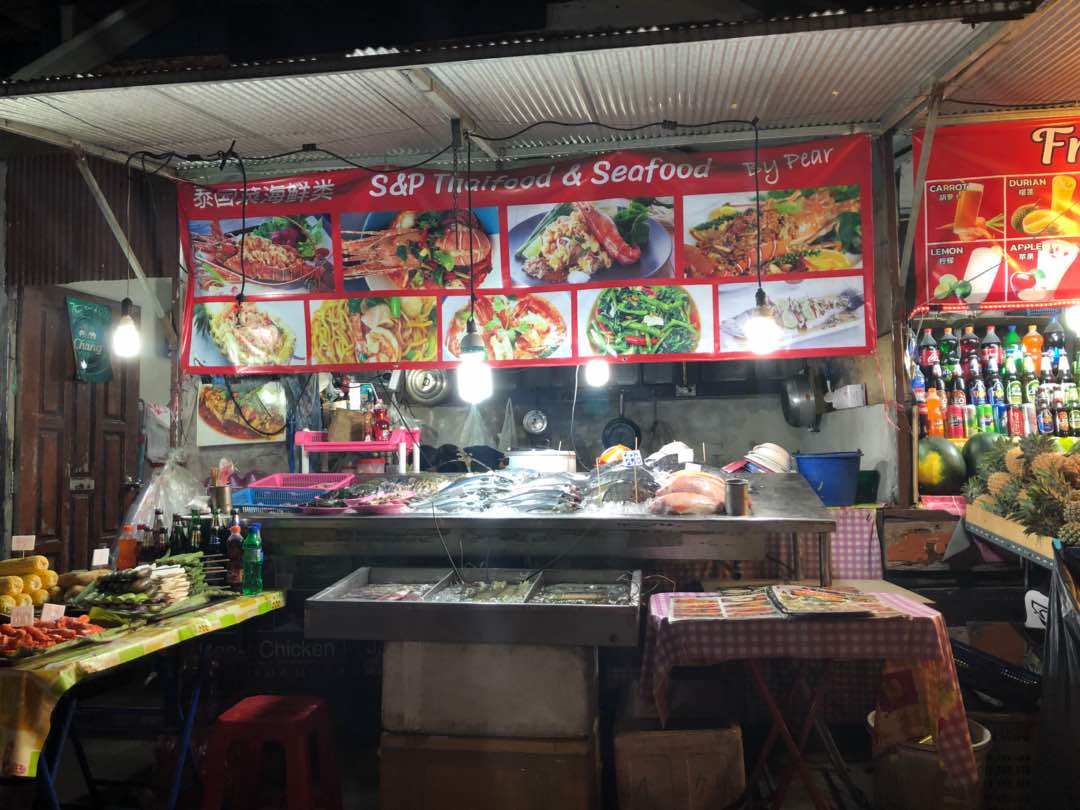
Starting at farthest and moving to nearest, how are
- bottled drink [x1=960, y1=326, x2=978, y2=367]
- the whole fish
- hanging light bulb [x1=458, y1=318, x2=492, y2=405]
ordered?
bottled drink [x1=960, y1=326, x2=978, y2=367], the whole fish, hanging light bulb [x1=458, y1=318, x2=492, y2=405]

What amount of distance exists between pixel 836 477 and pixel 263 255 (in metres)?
4.63

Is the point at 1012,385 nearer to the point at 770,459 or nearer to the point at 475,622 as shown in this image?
the point at 770,459

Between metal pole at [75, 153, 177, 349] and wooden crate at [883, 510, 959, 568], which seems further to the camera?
metal pole at [75, 153, 177, 349]

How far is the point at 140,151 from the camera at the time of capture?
574 centimetres

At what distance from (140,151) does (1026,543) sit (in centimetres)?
666

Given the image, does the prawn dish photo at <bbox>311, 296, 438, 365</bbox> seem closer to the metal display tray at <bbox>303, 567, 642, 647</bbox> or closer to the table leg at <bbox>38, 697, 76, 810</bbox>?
the metal display tray at <bbox>303, 567, 642, 647</bbox>

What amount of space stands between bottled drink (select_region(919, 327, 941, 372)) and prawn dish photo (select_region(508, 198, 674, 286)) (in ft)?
8.79

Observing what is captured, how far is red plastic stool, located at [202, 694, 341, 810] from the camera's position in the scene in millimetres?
3738

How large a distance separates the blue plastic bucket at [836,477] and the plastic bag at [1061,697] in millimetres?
1455

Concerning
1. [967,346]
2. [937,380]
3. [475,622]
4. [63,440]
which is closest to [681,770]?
[475,622]

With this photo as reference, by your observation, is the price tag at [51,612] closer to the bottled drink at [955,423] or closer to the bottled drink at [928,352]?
the bottled drink at [955,423]

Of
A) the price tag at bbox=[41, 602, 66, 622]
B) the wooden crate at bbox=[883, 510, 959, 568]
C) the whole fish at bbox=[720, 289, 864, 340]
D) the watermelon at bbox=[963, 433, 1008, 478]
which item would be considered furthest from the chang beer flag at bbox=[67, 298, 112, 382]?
the watermelon at bbox=[963, 433, 1008, 478]

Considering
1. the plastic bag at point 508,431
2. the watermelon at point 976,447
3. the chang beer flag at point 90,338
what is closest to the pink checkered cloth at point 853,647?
the watermelon at point 976,447

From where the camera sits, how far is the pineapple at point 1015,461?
4.72 meters
